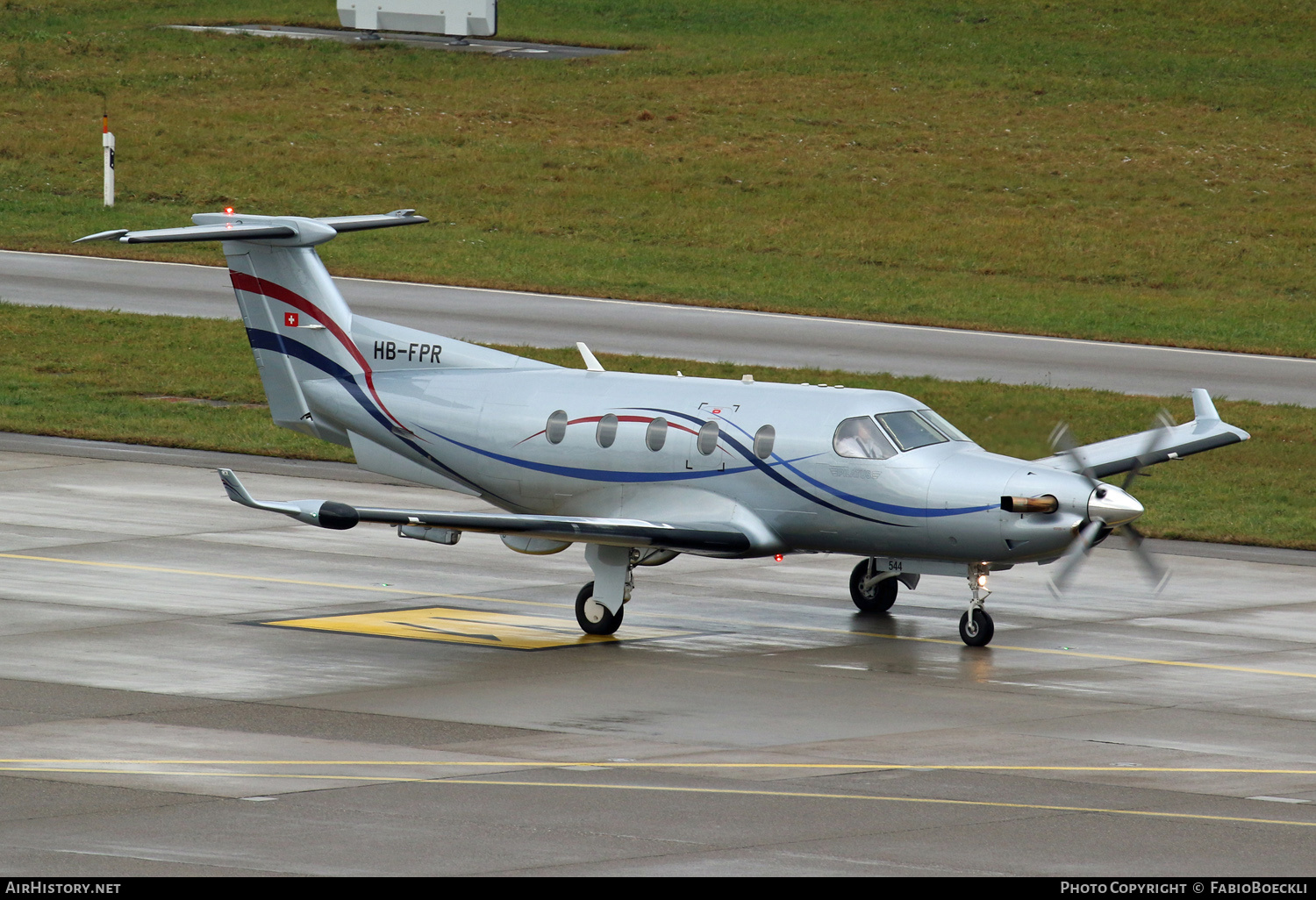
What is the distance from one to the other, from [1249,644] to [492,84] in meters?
52.1

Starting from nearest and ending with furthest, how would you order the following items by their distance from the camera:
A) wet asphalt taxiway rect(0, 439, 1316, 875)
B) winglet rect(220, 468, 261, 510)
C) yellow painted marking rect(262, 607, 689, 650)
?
wet asphalt taxiway rect(0, 439, 1316, 875)
winglet rect(220, 468, 261, 510)
yellow painted marking rect(262, 607, 689, 650)

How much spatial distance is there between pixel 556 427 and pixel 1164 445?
7.64 m

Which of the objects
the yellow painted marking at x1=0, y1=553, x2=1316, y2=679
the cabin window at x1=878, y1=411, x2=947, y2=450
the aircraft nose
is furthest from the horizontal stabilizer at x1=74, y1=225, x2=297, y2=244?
the aircraft nose

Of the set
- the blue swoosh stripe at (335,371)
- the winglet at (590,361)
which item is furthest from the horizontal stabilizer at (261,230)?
the winglet at (590,361)

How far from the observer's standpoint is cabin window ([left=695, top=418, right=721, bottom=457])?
22219 millimetres

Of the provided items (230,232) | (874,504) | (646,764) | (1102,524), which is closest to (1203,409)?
(1102,524)

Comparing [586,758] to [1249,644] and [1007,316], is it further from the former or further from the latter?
[1007,316]

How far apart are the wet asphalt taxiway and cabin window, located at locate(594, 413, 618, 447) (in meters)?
2.26

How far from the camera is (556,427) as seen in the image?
23.0m

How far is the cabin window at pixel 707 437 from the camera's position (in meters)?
22.2

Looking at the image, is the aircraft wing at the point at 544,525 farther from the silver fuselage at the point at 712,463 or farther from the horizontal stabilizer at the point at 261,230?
the horizontal stabilizer at the point at 261,230

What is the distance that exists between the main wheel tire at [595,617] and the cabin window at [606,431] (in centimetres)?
172

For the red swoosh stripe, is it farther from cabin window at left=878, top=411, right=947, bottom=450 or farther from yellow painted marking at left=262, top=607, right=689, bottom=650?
cabin window at left=878, top=411, right=947, bottom=450

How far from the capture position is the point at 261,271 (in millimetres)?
25000
